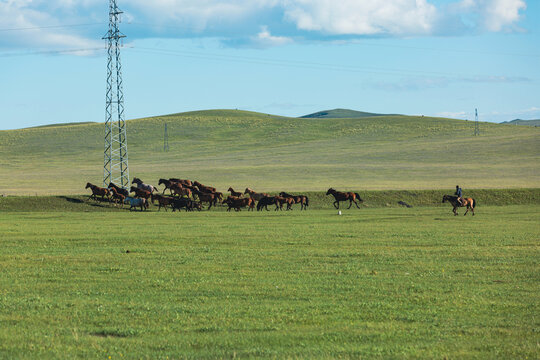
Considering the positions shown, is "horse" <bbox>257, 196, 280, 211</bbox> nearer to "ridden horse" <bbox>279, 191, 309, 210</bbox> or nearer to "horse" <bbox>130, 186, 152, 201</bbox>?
"ridden horse" <bbox>279, 191, 309, 210</bbox>

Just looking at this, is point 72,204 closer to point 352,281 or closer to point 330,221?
point 330,221

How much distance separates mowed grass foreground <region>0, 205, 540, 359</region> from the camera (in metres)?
9.87

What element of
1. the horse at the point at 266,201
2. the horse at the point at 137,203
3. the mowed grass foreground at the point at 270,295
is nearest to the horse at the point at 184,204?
the horse at the point at 137,203

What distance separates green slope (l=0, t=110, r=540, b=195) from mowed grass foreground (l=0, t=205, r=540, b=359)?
35.6m

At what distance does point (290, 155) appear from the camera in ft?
323

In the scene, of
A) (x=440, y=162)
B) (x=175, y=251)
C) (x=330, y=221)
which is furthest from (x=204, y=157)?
(x=175, y=251)

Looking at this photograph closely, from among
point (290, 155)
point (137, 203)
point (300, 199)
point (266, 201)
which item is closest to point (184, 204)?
point (137, 203)

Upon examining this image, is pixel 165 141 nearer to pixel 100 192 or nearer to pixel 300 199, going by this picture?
pixel 100 192

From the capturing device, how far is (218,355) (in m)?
9.31

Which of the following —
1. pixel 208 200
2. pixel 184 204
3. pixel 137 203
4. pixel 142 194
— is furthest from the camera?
pixel 142 194

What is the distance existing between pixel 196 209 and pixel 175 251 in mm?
27135

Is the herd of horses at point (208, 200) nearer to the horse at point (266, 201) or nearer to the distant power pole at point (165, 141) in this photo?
the horse at point (266, 201)

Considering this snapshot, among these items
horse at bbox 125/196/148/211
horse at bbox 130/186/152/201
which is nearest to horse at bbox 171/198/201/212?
horse at bbox 125/196/148/211

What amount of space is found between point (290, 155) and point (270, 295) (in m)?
84.8
